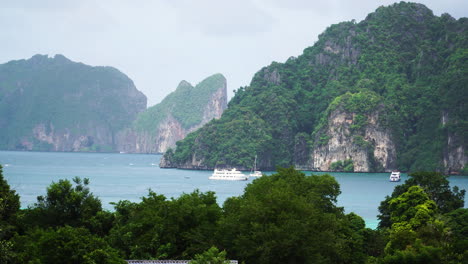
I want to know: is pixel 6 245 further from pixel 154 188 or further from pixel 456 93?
pixel 456 93

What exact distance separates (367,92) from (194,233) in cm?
12233

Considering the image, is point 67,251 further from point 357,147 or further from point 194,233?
point 357,147

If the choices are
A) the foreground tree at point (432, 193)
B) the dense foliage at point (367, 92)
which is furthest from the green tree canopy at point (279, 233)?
the dense foliage at point (367, 92)

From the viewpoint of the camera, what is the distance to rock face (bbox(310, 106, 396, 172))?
461 feet

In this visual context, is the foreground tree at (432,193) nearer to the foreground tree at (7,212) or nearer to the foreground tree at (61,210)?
the foreground tree at (61,210)

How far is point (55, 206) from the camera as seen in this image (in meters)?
29.5

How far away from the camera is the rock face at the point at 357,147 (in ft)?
461

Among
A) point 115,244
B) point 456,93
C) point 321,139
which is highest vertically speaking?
point 456,93

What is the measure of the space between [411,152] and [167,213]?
117 m

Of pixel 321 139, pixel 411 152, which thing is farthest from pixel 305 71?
pixel 411 152

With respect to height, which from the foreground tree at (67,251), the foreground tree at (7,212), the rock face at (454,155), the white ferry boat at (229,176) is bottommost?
the foreground tree at (67,251)

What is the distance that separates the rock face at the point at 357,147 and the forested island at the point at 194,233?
10550 centimetres

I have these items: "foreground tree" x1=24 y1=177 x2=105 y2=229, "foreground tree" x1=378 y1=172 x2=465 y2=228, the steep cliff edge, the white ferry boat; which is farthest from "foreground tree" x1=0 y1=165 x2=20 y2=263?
the steep cliff edge

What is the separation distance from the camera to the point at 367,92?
147 m
